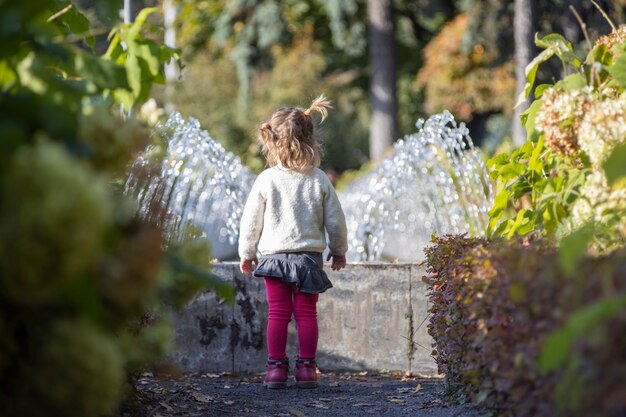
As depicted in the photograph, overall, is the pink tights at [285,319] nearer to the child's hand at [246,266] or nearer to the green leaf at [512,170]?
the child's hand at [246,266]

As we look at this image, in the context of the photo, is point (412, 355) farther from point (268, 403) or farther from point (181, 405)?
point (181, 405)

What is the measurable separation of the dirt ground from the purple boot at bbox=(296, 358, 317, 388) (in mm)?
47

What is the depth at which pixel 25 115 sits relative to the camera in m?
2.22

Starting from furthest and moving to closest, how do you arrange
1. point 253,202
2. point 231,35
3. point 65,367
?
Result: point 231,35 < point 253,202 < point 65,367

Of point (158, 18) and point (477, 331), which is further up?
point (158, 18)

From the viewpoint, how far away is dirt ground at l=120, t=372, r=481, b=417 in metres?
4.24

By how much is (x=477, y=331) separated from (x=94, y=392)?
163cm

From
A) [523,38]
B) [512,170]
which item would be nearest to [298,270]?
[512,170]

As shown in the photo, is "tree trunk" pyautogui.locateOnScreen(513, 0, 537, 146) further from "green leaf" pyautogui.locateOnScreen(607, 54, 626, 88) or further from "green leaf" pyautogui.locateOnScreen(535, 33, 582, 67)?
"green leaf" pyautogui.locateOnScreen(607, 54, 626, 88)

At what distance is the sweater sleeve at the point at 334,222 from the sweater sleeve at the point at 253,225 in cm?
33

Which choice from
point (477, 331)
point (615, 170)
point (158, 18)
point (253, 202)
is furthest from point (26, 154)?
point (158, 18)

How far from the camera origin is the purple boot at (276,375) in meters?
5.15

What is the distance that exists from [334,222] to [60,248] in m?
3.40

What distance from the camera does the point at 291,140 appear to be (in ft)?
17.4
